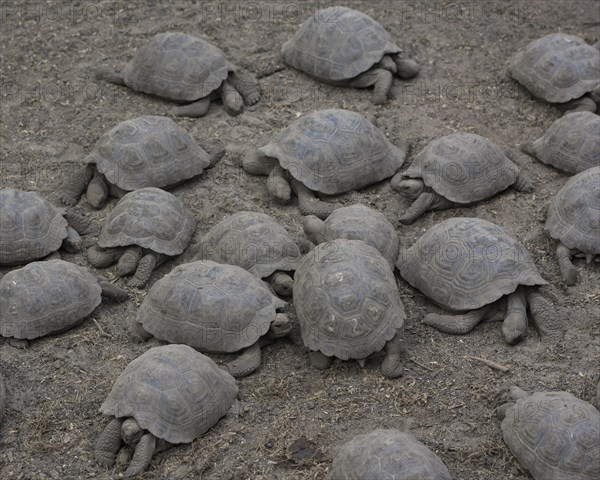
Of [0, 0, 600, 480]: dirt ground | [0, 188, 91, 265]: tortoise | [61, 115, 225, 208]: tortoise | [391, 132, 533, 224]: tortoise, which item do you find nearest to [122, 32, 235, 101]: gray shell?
[0, 0, 600, 480]: dirt ground

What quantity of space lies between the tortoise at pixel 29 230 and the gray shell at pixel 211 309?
137 cm

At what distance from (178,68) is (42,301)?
3.68 meters

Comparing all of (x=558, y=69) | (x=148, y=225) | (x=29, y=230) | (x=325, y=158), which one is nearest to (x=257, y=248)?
(x=148, y=225)

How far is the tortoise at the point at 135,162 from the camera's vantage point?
871 centimetres

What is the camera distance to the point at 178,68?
10008 mm

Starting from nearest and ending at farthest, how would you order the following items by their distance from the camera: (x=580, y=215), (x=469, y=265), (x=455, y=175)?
1. (x=469, y=265)
2. (x=580, y=215)
3. (x=455, y=175)

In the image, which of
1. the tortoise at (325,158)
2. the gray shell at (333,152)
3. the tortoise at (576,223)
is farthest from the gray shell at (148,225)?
the tortoise at (576,223)

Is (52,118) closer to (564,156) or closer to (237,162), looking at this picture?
(237,162)

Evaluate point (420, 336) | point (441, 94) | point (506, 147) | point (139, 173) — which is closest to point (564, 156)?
point (506, 147)

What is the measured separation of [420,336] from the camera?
7.27 m

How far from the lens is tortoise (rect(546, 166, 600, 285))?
7762 millimetres

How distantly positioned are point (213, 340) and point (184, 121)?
3.59 meters

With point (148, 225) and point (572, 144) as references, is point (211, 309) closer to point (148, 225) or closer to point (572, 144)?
point (148, 225)

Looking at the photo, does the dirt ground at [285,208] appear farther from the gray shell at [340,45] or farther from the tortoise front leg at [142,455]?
the gray shell at [340,45]
